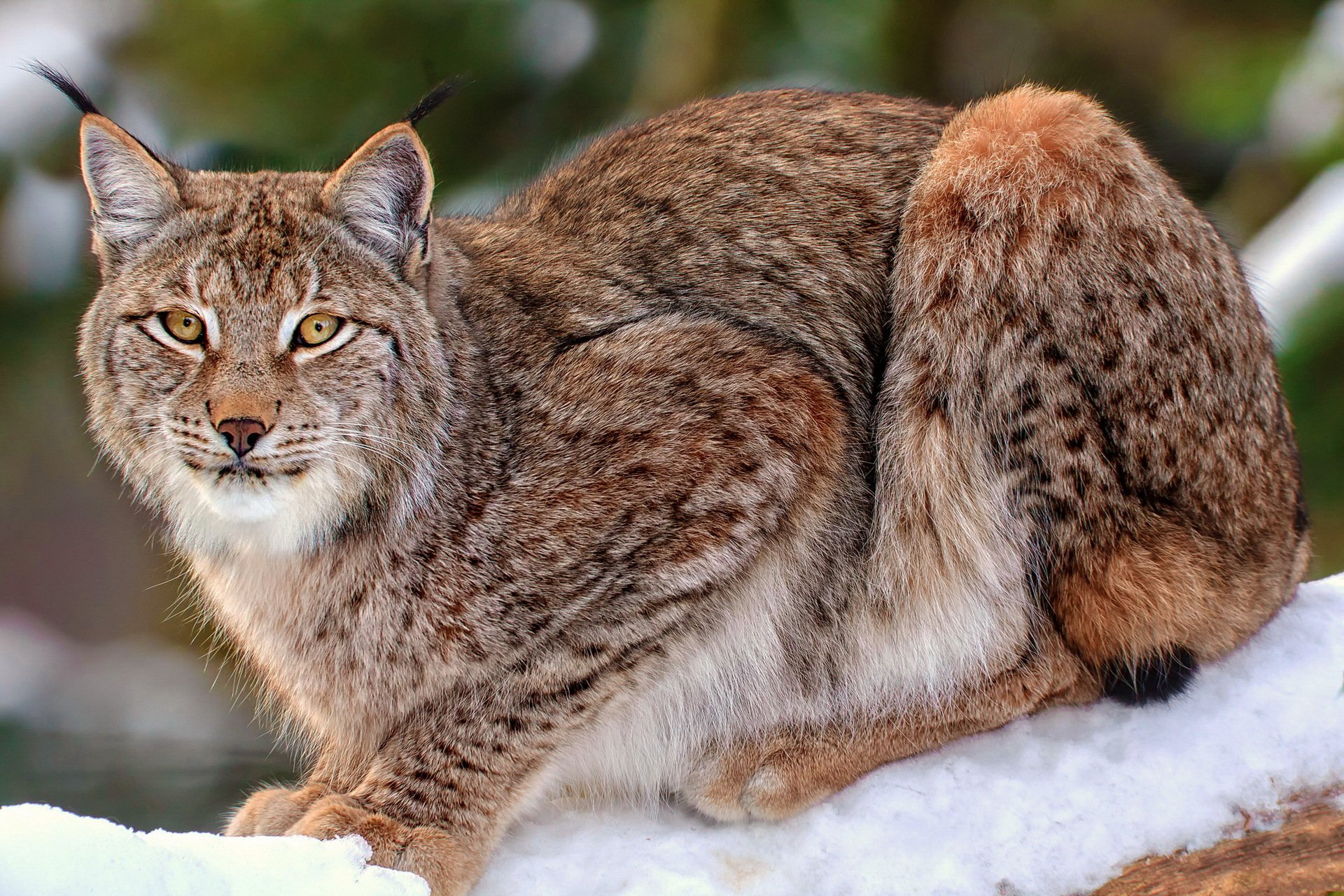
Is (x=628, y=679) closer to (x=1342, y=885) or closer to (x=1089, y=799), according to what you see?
(x=1089, y=799)

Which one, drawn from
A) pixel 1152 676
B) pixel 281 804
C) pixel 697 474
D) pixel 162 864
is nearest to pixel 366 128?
pixel 697 474

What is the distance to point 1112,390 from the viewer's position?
109 inches

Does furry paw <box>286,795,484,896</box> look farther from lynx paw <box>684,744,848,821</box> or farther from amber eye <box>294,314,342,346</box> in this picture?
amber eye <box>294,314,342,346</box>

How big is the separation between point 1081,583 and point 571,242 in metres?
1.58

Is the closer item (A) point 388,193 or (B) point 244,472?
(B) point 244,472

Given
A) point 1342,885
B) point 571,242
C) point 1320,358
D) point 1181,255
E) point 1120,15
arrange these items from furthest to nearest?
point 1120,15 → point 1320,358 → point 571,242 → point 1181,255 → point 1342,885

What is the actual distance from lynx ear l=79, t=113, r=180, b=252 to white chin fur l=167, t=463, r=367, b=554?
58 centimetres

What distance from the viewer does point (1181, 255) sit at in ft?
9.41

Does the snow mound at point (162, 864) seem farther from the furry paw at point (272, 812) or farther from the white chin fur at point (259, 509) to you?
the white chin fur at point (259, 509)

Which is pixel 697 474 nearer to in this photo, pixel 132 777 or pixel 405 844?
pixel 405 844

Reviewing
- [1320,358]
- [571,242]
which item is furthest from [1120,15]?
[571,242]

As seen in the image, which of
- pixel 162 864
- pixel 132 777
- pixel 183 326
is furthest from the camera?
pixel 132 777

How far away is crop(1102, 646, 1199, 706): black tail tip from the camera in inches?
112

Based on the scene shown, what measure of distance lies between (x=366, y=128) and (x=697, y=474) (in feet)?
9.55
